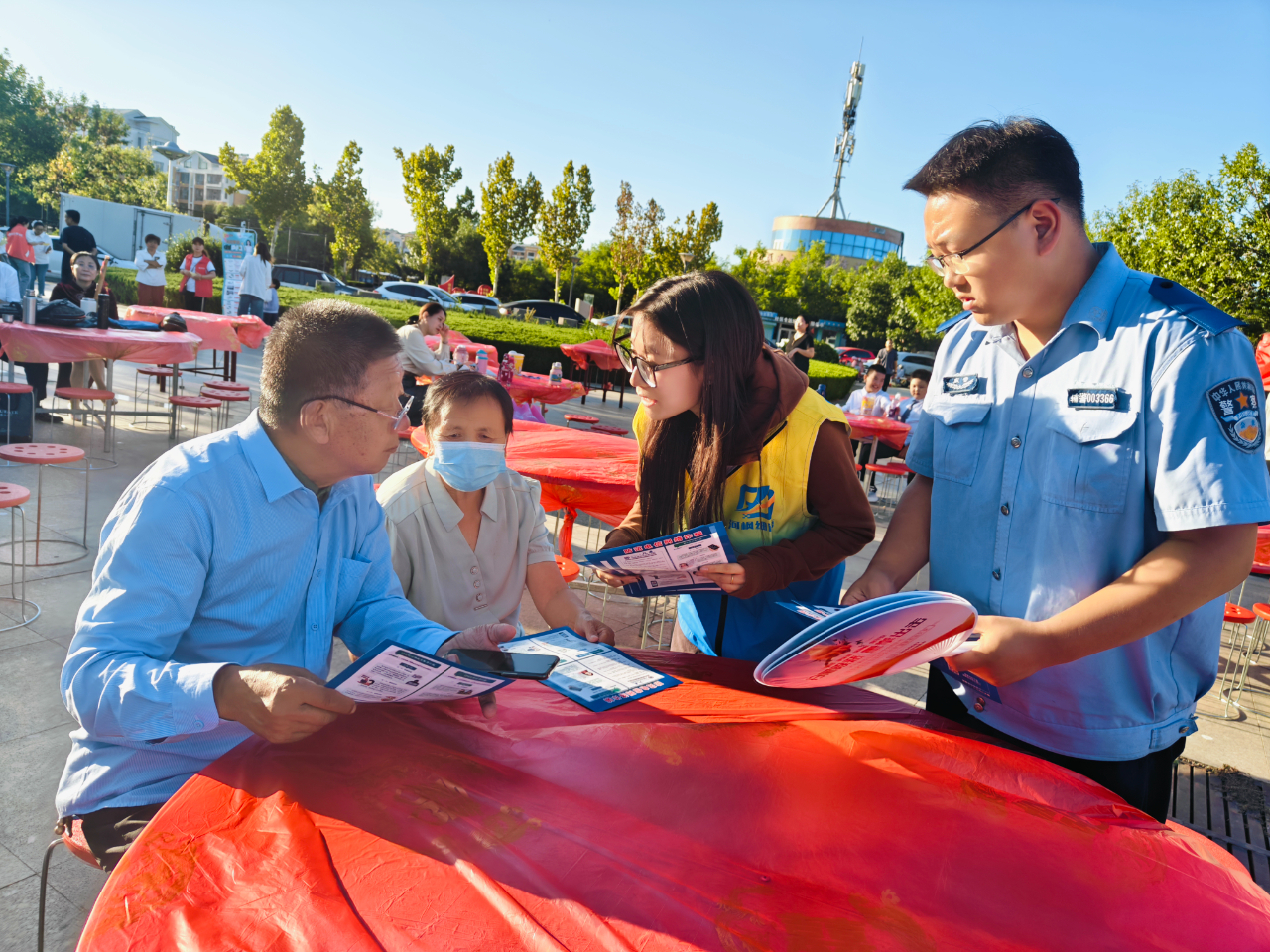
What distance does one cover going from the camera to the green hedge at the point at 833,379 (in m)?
19.5

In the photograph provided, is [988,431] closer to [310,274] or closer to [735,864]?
[735,864]

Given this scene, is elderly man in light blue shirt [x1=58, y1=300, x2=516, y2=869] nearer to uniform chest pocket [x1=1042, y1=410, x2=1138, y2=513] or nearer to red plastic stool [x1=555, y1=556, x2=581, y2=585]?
uniform chest pocket [x1=1042, y1=410, x2=1138, y2=513]

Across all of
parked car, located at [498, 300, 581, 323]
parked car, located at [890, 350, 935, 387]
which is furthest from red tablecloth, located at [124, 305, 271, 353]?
parked car, located at [890, 350, 935, 387]

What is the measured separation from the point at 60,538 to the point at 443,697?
4.58 m

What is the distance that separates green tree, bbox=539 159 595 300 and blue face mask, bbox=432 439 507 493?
94.9 ft

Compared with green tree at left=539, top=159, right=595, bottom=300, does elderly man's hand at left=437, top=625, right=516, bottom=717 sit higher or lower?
lower

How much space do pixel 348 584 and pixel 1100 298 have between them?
1.69 m

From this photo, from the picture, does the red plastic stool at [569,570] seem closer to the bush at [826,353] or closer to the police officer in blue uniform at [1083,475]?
the police officer in blue uniform at [1083,475]

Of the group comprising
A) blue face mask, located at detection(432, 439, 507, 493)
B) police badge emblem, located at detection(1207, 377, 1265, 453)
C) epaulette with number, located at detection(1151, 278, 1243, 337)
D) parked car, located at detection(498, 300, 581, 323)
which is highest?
parked car, located at detection(498, 300, 581, 323)

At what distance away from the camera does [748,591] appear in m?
1.87

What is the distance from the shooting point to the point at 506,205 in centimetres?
3114

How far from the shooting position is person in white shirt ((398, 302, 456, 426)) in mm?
7559

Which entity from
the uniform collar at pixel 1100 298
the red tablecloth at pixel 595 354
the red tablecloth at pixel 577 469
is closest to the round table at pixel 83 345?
the red tablecloth at pixel 577 469

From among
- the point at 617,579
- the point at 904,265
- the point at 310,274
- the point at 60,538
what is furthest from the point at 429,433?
the point at 904,265
